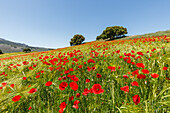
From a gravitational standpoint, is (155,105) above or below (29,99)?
above

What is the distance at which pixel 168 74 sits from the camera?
144cm

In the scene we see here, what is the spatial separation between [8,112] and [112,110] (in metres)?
1.44

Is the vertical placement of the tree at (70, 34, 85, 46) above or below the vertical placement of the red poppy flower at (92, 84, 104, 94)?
above

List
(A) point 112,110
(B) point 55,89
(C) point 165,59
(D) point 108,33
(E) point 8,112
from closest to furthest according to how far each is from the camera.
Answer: (A) point 112,110 < (E) point 8,112 < (C) point 165,59 < (B) point 55,89 < (D) point 108,33

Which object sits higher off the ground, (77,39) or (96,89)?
(77,39)

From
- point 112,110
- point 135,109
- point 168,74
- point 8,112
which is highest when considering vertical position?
point 168,74

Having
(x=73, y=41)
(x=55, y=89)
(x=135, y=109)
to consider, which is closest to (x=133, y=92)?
(x=135, y=109)

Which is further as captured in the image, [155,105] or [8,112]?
[8,112]

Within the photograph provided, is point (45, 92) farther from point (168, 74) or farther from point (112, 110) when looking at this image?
point (168, 74)

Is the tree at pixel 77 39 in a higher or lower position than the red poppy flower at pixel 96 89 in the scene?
higher

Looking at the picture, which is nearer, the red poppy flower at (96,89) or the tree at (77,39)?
the red poppy flower at (96,89)

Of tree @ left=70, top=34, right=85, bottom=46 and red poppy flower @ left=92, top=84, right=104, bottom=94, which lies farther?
tree @ left=70, top=34, right=85, bottom=46

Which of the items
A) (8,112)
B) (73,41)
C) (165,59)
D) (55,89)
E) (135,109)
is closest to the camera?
(135,109)

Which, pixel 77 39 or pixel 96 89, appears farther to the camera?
pixel 77 39
